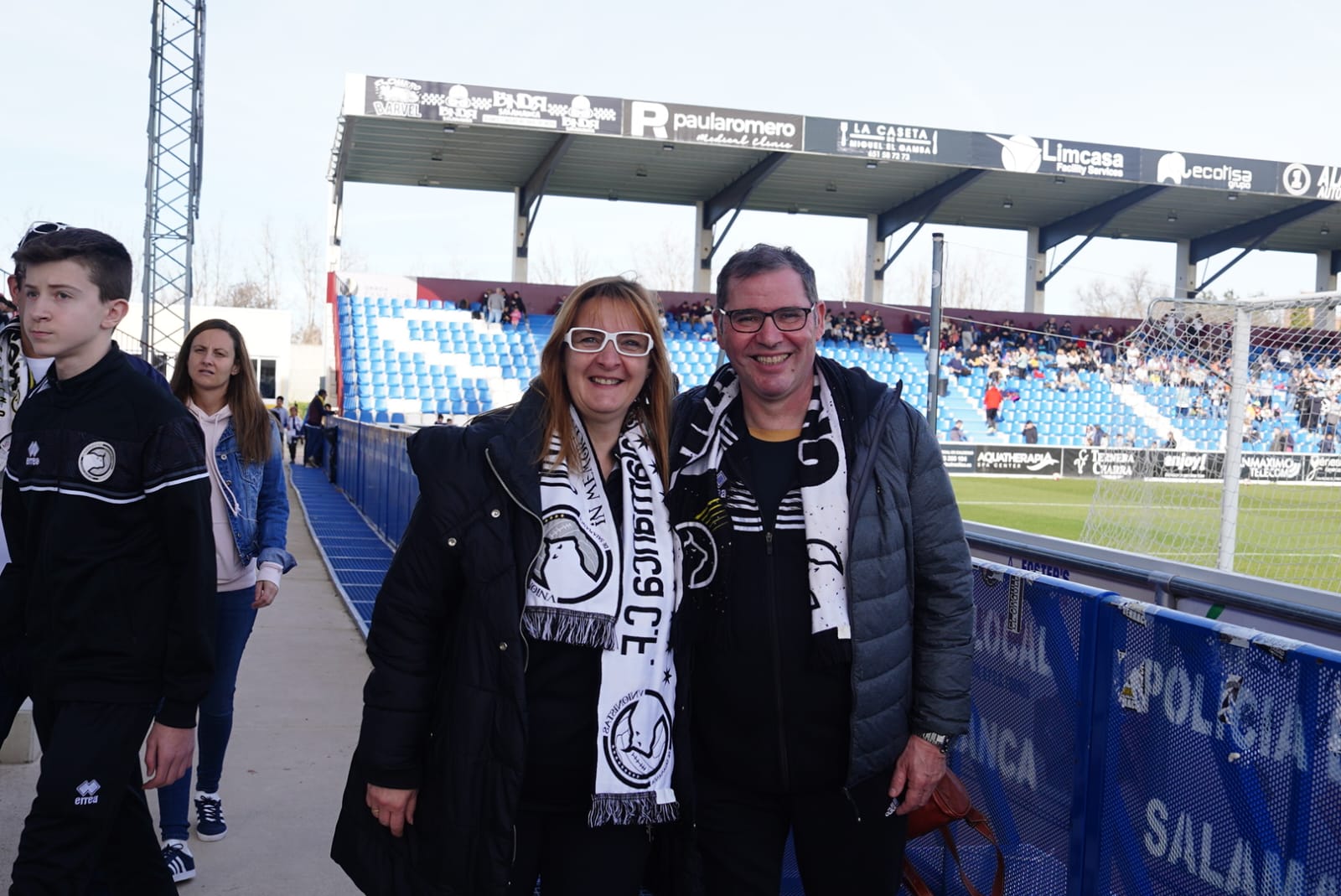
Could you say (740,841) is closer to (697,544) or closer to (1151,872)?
(697,544)

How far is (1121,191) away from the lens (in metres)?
32.1

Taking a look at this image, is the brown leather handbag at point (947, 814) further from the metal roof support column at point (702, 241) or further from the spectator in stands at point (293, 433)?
the metal roof support column at point (702, 241)

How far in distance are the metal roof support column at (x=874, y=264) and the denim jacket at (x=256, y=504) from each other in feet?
98.2

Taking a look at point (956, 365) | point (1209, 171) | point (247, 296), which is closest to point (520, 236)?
point (956, 365)

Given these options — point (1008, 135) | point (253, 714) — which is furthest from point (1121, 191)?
point (253, 714)

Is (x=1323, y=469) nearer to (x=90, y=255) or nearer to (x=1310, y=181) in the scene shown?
(x=1310, y=181)

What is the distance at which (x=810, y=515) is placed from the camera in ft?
7.65

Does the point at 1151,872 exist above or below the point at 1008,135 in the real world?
below

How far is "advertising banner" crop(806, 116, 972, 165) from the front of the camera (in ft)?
91.5

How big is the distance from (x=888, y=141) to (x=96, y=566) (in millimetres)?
27881

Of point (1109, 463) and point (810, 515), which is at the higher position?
point (810, 515)

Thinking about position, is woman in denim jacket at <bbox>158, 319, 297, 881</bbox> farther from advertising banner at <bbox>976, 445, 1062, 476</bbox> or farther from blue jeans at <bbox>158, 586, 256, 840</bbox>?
advertising banner at <bbox>976, 445, 1062, 476</bbox>

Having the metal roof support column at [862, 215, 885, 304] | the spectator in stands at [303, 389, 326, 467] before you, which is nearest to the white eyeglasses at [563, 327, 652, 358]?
the spectator in stands at [303, 389, 326, 467]

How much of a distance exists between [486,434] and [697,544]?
0.51 m
